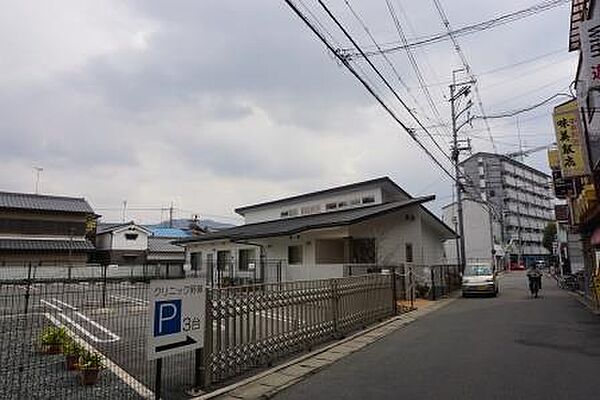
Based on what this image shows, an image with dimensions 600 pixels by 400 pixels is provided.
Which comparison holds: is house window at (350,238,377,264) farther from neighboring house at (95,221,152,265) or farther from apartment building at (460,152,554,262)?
apartment building at (460,152,554,262)

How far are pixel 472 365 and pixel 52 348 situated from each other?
753cm

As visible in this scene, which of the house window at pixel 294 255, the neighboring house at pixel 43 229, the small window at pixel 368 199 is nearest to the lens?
the house window at pixel 294 255

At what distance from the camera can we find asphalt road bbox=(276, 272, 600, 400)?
704 cm

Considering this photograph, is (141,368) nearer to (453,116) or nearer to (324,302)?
(324,302)

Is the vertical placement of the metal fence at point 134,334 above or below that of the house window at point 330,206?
below

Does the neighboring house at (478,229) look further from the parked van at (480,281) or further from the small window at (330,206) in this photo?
the parked van at (480,281)

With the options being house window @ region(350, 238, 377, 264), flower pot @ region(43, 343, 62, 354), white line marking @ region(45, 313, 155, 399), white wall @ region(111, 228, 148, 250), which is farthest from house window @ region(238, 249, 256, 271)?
white wall @ region(111, 228, 148, 250)

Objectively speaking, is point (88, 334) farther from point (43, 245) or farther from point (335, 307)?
point (43, 245)

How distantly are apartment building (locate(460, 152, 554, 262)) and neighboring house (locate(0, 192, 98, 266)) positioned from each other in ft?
195

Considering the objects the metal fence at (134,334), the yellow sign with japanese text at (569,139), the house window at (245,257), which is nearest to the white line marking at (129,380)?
the metal fence at (134,334)

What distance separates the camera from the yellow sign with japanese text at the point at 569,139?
16.6 meters

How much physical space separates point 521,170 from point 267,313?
9205 cm

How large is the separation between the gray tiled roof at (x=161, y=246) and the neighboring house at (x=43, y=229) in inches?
340

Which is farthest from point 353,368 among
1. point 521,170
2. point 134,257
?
point 521,170
